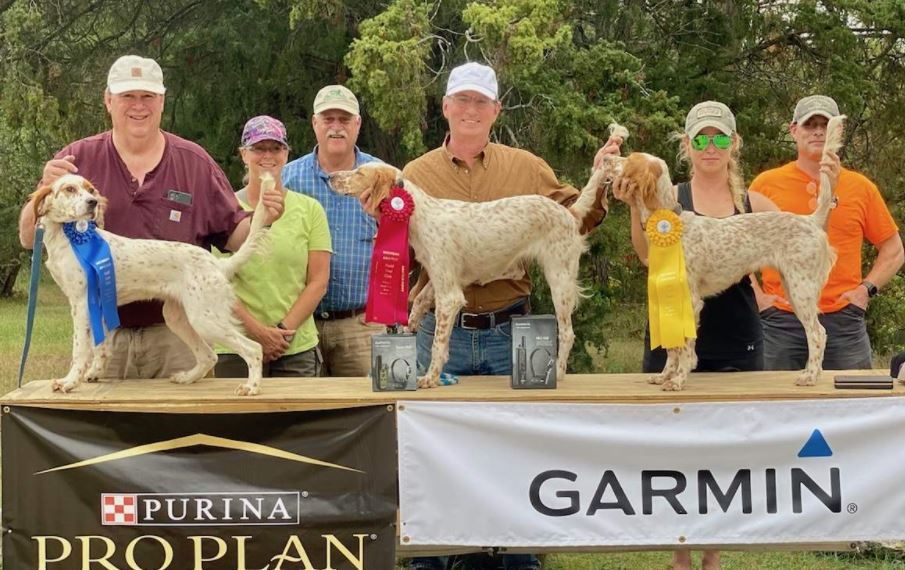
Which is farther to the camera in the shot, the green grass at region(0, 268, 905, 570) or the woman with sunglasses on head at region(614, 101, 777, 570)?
the green grass at region(0, 268, 905, 570)

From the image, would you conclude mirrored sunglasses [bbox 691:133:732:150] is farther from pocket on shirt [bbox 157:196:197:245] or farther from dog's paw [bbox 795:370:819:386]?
pocket on shirt [bbox 157:196:197:245]

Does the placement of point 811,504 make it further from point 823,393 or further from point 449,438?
point 449,438

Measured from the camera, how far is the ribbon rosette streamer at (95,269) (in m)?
4.07

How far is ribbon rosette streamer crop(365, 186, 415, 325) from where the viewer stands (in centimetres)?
417

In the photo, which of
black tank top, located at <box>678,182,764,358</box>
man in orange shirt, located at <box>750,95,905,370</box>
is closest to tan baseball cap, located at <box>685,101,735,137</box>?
black tank top, located at <box>678,182,764,358</box>

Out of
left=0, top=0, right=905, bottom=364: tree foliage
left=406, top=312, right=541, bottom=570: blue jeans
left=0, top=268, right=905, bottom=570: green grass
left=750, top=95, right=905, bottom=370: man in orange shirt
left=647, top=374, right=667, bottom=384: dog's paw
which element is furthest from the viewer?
left=0, top=0, right=905, bottom=364: tree foliage

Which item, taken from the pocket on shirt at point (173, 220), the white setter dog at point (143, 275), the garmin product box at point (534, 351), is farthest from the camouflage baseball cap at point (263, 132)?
the garmin product box at point (534, 351)

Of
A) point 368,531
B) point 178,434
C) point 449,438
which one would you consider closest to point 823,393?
point 449,438

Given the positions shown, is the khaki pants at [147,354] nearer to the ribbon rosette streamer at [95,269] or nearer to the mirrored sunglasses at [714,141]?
the ribbon rosette streamer at [95,269]

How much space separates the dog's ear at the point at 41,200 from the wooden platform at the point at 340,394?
28.3 inches

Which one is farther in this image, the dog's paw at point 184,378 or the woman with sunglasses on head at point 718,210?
the woman with sunglasses on head at point 718,210

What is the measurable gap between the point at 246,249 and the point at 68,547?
1.35 meters

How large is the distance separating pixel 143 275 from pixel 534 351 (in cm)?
159

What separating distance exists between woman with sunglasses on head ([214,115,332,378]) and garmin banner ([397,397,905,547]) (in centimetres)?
115
